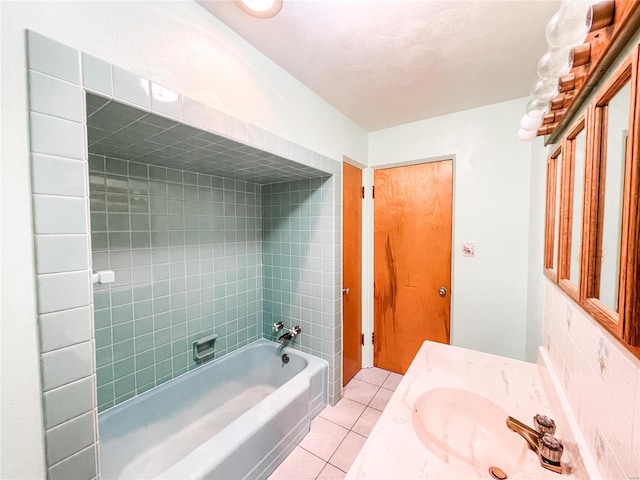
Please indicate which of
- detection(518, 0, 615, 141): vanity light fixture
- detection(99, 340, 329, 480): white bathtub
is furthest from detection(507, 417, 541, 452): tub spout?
detection(99, 340, 329, 480): white bathtub

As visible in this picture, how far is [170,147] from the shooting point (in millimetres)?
1200

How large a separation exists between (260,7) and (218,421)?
2285 mm

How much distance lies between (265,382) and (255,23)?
2326 mm

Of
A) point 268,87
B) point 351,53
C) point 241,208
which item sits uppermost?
point 351,53

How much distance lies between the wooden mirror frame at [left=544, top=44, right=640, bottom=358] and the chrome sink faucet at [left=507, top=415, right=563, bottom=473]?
0.37 meters

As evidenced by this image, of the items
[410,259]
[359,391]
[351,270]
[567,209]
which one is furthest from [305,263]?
[567,209]

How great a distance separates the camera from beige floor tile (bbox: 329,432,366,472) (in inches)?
56.0

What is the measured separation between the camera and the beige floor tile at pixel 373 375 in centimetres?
217

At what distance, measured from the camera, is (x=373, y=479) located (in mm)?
608

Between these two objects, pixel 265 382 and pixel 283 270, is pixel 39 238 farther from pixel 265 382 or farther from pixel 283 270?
pixel 265 382

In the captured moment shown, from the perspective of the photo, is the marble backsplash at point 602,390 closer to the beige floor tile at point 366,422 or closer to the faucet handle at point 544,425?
the faucet handle at point 544,425

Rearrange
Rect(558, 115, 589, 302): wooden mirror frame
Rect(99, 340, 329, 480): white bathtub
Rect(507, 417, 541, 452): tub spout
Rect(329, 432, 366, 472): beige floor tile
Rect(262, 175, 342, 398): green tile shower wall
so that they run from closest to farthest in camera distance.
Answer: Rect(507, 417, 541, 452): tub spout, Rect(558, 115, 589, 302): wooden mirror frame, Rect(99, 340, 329, 480): white bathtub, Rect(329, 432, 366, 472): beige floor tile, Rect(262, 175, 342, 398): green tile shower wall

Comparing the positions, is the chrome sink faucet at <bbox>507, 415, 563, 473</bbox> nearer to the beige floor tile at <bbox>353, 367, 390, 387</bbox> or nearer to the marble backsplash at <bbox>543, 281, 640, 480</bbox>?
the marble backsplash at <bbox>543, 281, 640, 480</bbox>

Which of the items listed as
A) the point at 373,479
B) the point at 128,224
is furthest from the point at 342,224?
the point at 373,479
